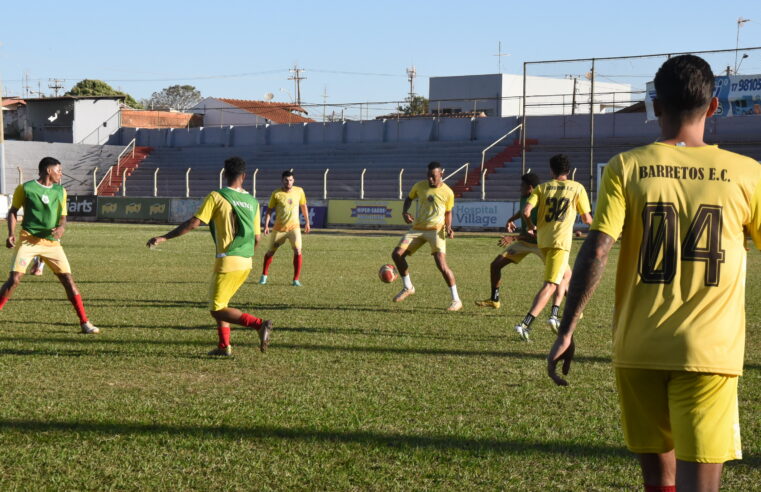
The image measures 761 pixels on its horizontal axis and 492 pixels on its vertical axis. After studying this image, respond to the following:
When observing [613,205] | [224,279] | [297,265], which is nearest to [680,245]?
[613,205]

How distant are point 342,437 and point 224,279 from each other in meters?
3.45

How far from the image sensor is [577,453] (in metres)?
5.62

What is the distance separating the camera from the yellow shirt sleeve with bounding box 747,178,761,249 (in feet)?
11.2

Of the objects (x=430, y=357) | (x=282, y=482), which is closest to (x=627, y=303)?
(x=282, y=482)

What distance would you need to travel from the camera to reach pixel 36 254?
10633 millimetres

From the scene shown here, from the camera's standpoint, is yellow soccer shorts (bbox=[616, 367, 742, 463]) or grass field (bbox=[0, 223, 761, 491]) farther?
grass field (bbox=[0, 223, 761, 491])

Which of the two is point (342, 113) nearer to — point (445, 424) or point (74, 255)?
point (74, 255)

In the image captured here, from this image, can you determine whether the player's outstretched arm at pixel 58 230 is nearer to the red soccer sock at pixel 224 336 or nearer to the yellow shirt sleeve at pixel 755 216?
the red soccer sock at pixel 224 336

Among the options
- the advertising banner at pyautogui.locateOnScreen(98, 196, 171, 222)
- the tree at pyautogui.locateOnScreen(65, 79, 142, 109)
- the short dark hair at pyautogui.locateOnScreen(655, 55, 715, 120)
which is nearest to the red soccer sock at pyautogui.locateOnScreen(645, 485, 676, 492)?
the short dark hair at pyautogui.locateOnScreen(655, 55, 715, 120)

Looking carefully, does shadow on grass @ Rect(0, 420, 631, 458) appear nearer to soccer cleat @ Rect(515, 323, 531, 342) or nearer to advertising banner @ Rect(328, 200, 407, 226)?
soccer cleat @ Rect(515, 323, 531, 342)

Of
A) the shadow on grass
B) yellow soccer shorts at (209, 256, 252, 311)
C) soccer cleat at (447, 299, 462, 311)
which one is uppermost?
yellow soccer shorts at (209, 256, 252, 311)

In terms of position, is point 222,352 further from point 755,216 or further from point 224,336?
point 755,216

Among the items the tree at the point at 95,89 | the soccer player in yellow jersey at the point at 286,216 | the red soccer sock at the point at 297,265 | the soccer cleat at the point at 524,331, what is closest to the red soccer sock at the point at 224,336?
the soccer cleat at the point at 524,331

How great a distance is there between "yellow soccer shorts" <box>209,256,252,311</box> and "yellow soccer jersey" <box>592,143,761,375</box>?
19.8 feet
